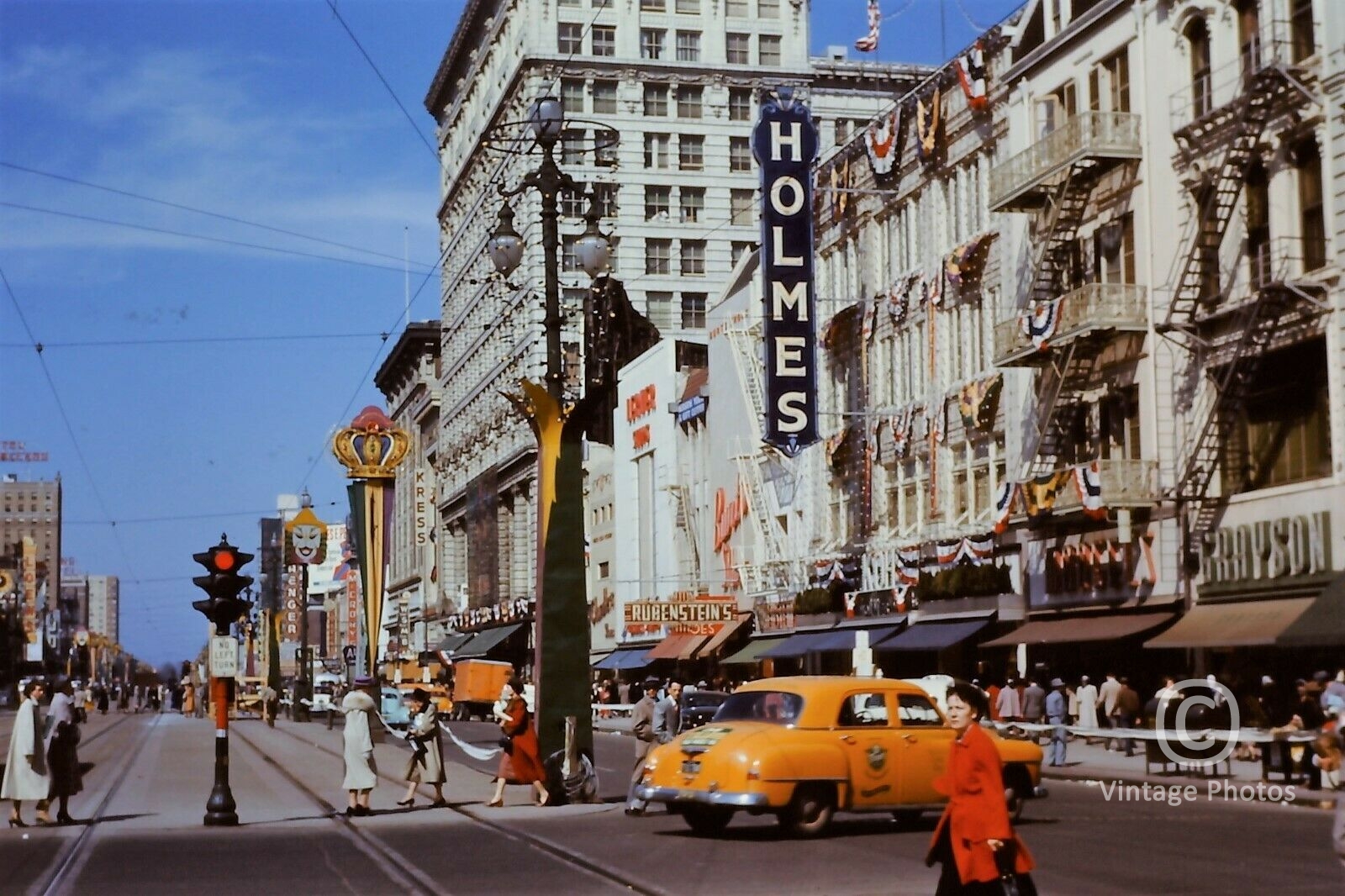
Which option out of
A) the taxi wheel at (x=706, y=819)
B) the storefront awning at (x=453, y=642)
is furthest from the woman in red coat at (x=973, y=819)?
the storefront awning at (x=453, y=642)

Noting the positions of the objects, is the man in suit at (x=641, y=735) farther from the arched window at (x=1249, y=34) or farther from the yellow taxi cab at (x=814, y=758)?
the arched window at (x=1249, y=34)

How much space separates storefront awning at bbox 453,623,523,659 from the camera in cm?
10562

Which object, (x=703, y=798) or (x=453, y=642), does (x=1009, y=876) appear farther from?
(x=453, y=642)

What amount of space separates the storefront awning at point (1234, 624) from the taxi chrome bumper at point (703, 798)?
51.0 ft

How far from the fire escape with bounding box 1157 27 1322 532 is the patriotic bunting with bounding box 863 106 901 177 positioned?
15.7 metres

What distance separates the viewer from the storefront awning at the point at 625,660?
253 ft

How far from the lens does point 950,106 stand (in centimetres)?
5209

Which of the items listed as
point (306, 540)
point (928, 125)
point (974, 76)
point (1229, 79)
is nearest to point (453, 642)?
point (306, 540)

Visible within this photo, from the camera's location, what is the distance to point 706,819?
21.6m

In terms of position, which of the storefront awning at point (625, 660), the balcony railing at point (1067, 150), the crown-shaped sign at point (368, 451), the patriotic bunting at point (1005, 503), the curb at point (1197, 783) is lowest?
the curb at point (1197, 783)

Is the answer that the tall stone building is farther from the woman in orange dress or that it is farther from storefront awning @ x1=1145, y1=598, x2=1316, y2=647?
the woman in orange dress

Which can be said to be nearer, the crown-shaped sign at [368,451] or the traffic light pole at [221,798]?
the traffic light pole at [221,798]

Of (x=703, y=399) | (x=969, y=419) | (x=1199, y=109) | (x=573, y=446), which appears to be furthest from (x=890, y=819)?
(x=703, y=399)

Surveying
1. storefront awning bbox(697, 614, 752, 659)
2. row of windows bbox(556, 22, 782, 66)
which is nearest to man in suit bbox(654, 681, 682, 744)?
storefront awning bbox(697, 614, 752, 659)
